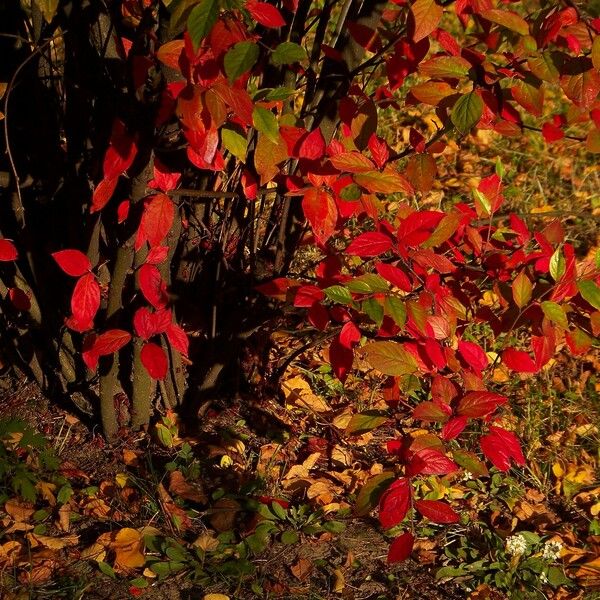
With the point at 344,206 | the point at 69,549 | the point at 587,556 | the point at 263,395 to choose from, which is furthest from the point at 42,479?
the point at 587,556

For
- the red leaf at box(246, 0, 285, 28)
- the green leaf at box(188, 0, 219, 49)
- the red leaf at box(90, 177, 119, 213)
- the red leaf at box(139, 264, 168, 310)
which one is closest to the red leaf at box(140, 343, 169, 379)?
the red leaf at box(139, 264, 168, 310)

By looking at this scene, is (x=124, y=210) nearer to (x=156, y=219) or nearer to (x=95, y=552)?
(x=156, y=219)

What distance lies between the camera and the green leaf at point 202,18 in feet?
3.51

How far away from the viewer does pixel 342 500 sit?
227cm

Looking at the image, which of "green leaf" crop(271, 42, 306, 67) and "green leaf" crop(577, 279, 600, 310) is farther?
"green leaf" crop(577, 279, 600, 310)

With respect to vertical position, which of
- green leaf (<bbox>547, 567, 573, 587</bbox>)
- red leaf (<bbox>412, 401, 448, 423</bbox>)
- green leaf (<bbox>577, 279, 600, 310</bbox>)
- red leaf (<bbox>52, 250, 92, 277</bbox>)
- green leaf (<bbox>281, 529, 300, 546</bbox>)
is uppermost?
green leaf (<bbox>577, 279, 600, 310</bbox>)

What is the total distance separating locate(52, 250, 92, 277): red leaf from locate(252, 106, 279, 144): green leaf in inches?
25.2

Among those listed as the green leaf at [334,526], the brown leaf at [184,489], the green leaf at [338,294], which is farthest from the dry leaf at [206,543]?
the green leaf at [338,294]

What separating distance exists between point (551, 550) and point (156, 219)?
1421 mm

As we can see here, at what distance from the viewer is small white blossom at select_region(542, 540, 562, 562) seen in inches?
80.8

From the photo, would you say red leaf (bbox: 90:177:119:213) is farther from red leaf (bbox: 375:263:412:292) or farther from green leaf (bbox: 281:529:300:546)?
green leaf (bbox: 281:529:300:546)

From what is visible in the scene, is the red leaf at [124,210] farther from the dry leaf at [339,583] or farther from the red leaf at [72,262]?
the dry leaf at [339,583]

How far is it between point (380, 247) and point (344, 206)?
5.1 inches

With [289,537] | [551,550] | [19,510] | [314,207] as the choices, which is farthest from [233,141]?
[551,550]
